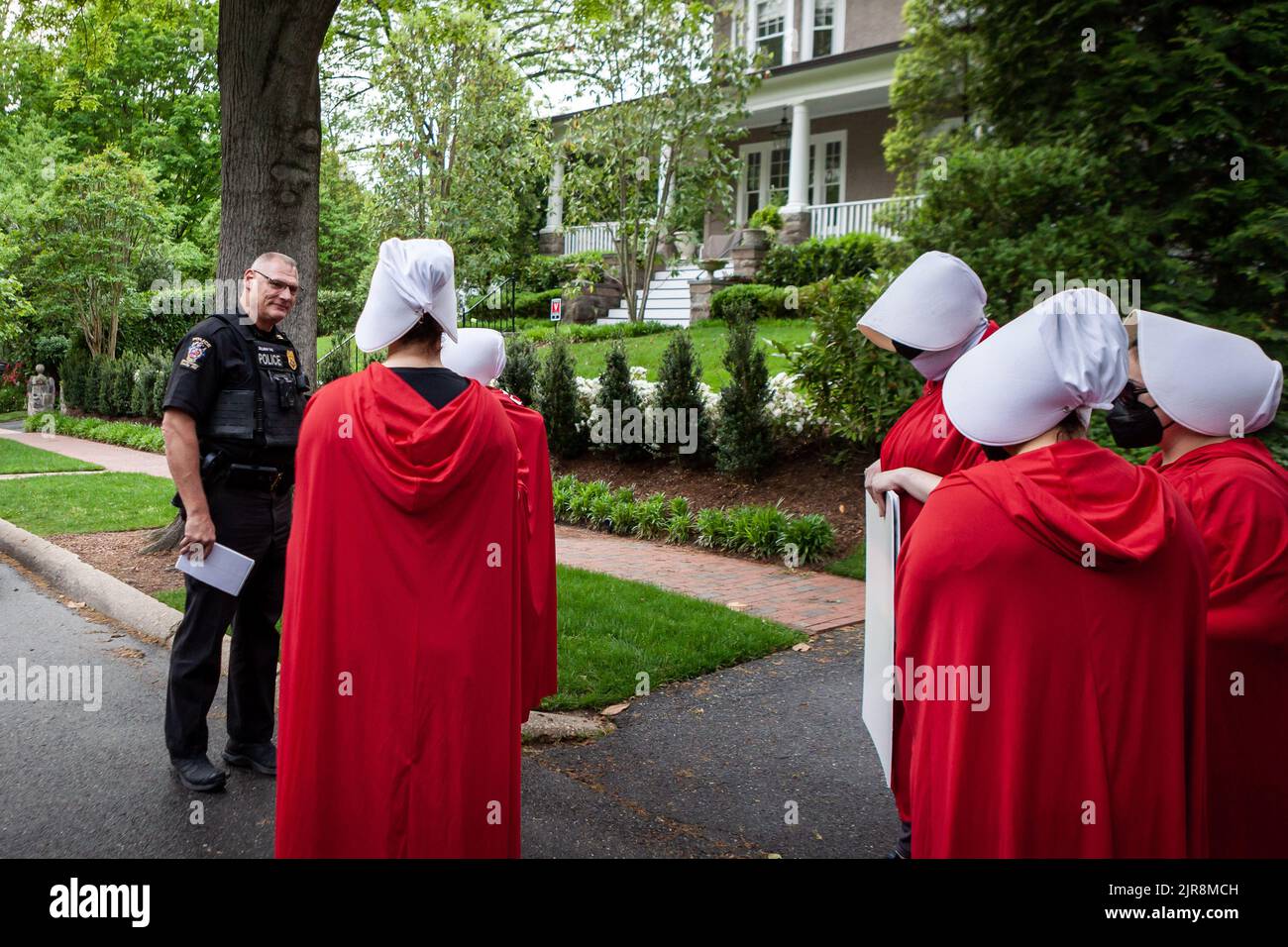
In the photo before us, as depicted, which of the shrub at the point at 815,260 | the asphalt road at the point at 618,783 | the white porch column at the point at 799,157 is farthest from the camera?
the white porch column at the point at 799,157

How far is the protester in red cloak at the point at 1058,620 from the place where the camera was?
2.22m

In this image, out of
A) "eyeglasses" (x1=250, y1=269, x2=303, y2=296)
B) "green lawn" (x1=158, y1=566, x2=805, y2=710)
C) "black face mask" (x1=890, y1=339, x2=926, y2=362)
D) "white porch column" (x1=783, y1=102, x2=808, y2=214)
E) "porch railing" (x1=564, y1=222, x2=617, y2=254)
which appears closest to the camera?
"black face mask" (x1=890, y1=339, x2=926, y2=362)

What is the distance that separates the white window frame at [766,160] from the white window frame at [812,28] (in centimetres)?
197

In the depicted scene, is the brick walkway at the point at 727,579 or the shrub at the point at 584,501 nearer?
the brick walkway at the point at 727,579

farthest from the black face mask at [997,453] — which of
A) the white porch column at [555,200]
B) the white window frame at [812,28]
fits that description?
the white window frame at [812,28]

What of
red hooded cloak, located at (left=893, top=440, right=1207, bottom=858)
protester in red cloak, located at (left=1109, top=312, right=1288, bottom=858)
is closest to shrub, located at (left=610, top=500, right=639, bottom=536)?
protester in red cloak, located at (left=1109, top=312, right=1288, bottom=858)

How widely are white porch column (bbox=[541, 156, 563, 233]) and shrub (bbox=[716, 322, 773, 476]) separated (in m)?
13.0

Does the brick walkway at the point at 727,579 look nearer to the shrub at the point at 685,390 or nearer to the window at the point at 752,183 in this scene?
the shrub at the point at 685,390

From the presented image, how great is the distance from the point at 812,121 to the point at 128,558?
71.8 feet

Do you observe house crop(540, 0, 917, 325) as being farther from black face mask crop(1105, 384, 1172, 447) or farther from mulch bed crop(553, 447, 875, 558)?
black face mask crop(1105, 384, 1172, 447)

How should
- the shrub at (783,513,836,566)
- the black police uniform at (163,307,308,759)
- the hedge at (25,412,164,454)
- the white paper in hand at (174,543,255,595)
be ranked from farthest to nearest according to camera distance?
1. the hedge at (25,412,164,454)
2. the shrub at (783,513,836,566)
3. the black police uniform at (163,307,308,759)
4. the white paper in hand at (174,543,255,595)

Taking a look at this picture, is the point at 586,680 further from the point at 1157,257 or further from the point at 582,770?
the point at 1157,257

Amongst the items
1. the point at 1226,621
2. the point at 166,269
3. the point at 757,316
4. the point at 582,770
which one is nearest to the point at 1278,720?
the point at 1226,621

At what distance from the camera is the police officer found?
4.32m
